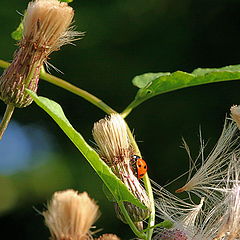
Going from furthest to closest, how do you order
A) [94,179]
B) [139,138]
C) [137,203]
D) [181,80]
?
[139,138] < [94,179] < [181,80] < [137,203]

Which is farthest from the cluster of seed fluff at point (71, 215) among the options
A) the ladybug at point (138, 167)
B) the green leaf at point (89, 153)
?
the ladybug at point (138, 167)

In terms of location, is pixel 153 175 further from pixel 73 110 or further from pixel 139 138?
pixel 73 110

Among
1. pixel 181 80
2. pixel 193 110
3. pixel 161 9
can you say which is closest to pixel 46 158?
pixel 193 110

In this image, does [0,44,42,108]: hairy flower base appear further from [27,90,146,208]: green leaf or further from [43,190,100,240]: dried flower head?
[43,190,100,240]: dried flower head

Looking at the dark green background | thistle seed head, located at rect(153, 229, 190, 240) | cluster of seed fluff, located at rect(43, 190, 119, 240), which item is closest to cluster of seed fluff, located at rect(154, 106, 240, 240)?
thistle seed head, located at rect(153, 229, 190, 240)

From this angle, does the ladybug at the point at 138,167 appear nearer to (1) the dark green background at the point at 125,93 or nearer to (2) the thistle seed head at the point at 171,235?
(2) the thistle seed head at the point at 171,235

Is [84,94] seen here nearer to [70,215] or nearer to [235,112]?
[235,112]
